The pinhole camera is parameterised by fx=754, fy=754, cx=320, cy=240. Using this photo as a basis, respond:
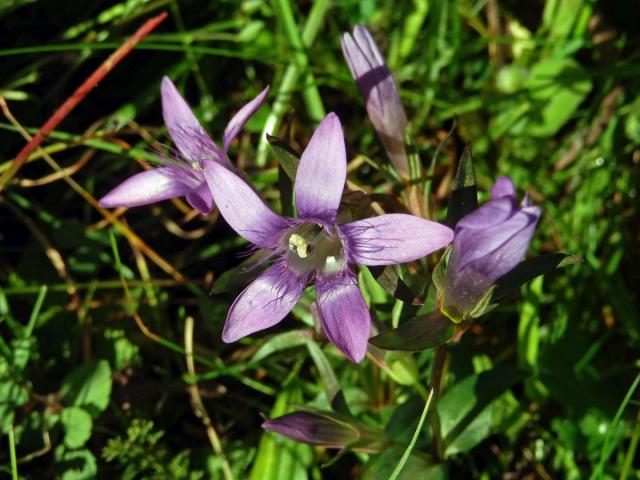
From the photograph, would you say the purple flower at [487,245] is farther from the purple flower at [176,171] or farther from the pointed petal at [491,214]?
the purple flower at [176,171]

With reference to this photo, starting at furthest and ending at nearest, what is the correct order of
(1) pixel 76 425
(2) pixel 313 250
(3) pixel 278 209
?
(3) pixel 278 209
(1) pixel 76 425
(2) pixel 313 250

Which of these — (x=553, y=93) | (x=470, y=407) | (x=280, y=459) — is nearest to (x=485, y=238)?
(x=470, y=407)

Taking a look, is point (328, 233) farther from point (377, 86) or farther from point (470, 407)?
point (470, 407)

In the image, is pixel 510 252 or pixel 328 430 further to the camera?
pixel 328 430

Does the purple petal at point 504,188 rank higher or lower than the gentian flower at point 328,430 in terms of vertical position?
higher

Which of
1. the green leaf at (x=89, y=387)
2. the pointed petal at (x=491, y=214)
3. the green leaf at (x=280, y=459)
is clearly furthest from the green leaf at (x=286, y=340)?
the pointed petal at (x=491, y=214)

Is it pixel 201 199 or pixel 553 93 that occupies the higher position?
pixel 201 199
